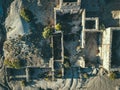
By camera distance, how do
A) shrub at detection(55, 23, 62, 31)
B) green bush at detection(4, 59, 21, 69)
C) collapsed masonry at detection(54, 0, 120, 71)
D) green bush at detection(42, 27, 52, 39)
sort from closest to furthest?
collapsed masonry at detection(54, 0, 120, 71) → shrub at detection(55, 23, 62, 31) → green bush at detection(42, 27, 52, 39) → green bush at detection(4, 59, 21, 69)

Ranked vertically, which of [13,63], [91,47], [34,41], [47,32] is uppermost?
[47,32]

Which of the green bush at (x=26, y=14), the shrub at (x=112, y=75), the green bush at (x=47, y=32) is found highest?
the green bush at (x=26, y=14)

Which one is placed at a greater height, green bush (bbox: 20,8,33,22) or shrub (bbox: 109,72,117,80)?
green bush (bbox: 20,8,33,22)

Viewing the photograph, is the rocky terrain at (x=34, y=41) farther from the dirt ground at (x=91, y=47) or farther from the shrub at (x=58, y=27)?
the dirt ground at (x=91, y=47)

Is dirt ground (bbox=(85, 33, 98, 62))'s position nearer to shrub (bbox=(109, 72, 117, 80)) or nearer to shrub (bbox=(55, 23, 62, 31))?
shrub (bbox=(109, 72, 117, 80))

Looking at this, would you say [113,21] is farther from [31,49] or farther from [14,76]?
[14,76]

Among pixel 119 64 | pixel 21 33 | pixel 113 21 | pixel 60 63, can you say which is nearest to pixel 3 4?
pixel 21 33

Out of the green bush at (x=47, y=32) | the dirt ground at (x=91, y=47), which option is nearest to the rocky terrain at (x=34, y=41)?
the green bush at (x=47, y=32)

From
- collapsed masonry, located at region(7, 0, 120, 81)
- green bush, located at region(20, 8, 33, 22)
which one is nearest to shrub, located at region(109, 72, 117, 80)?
collapsed masonry, located at region(7, 0, 120, 81)

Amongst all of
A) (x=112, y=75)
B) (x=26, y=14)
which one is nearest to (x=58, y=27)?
(x=26, y=14)

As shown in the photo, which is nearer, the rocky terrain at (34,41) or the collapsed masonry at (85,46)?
the collapsed masonry at (85,46)

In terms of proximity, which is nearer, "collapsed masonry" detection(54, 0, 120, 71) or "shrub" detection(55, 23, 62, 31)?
"collapsed masonry" detection(54, 0, 120, 71)

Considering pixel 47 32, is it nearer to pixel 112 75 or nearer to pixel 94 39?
pixel 94 39
